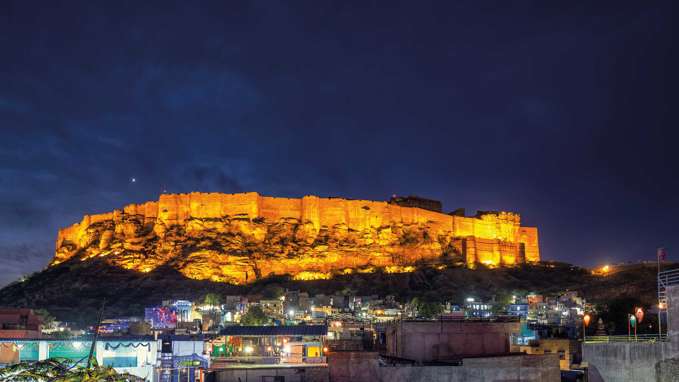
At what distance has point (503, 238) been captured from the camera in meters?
117

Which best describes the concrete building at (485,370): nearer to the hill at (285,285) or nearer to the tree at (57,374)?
the tree at (57,374)

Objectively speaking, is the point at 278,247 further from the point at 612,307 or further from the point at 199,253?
the point at 612,307

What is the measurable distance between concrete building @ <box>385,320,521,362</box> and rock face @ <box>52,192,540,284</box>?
246 feet

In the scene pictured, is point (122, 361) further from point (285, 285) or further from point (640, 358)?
point (285, 285)

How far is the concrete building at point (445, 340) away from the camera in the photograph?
2169cm

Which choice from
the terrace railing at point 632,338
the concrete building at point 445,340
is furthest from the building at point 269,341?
the terrace railing at point 632,338

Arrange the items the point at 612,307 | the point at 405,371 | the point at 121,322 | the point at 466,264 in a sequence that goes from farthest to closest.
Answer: the point at 466,264, the point at 121,322, the point at 612,307, the point at 405,371

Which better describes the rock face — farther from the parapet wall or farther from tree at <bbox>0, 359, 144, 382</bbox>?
tree at <bbox>0, 359, 144, 382</bbox>

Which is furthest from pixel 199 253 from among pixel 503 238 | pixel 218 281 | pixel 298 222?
pixel 503 238

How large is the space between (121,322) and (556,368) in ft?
139

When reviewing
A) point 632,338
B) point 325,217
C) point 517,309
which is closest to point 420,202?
point 325,217

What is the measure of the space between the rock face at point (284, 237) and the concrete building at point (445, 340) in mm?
75126

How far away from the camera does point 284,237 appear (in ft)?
348

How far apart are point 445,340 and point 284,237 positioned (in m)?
85.2
